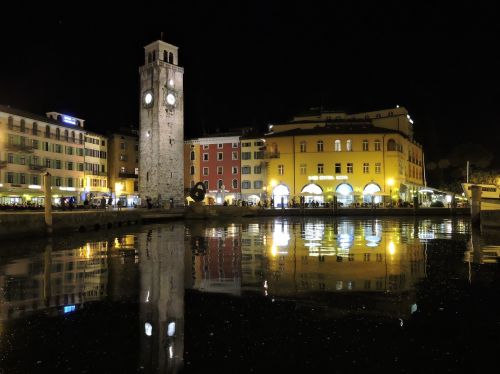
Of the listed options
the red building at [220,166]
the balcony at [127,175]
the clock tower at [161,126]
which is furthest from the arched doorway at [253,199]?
the balcony at [127,175]

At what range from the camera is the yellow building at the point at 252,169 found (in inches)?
2906

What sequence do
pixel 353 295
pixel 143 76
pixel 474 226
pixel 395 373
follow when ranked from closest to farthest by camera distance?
1. pixel 395 373
2. pixel 353 295
3. pixel 474 226
4. pixel 143 76

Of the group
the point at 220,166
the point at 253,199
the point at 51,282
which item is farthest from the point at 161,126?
the point at 51,282

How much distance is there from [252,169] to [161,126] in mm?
16766

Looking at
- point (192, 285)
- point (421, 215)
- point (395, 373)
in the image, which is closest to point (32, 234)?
point (192, 285)

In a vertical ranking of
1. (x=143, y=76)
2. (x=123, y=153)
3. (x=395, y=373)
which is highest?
(x=143, y=76)

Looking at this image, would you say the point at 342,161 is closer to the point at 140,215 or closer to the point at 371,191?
the point at 371,191

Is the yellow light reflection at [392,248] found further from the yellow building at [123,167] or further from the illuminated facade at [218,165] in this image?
the yellow building at [123,167]

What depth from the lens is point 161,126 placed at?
66625mm

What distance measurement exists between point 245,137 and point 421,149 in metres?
31.9

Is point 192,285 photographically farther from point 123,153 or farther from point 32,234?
point 123,153

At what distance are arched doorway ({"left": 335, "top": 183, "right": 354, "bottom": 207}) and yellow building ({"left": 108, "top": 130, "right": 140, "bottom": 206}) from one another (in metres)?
33.9

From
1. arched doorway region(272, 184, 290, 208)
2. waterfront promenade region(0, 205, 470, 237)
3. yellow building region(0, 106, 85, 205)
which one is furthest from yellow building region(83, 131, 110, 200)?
arched doorway region(272, 184, 290, 208)

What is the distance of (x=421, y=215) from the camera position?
54.8 metres
